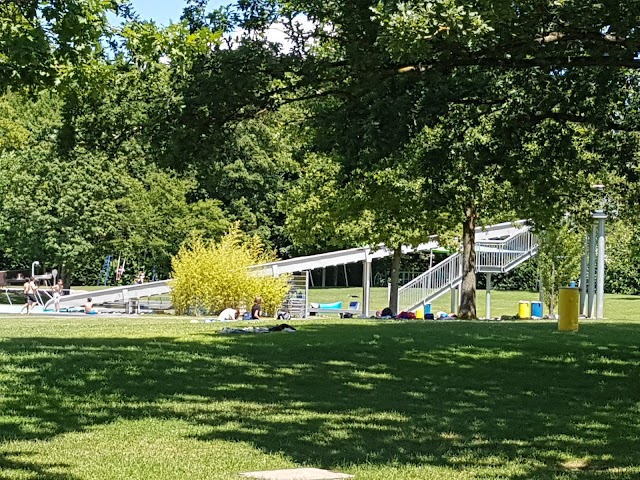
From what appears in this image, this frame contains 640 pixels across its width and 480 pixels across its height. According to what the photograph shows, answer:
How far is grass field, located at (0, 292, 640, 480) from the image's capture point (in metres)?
8.00

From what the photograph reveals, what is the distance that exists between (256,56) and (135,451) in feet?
22.6

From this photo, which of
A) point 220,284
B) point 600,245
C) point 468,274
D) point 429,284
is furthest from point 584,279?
point 220,284

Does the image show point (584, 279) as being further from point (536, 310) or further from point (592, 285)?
point (536, 310)

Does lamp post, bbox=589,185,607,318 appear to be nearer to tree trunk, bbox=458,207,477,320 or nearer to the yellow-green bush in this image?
tree trunk, bbox=458,207,477,320

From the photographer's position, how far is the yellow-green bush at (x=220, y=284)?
33125mm

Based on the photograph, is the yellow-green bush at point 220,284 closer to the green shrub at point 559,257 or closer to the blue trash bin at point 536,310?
the blue trash bin at point 536,310

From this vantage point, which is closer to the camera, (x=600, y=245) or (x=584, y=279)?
(x=600, y=245)

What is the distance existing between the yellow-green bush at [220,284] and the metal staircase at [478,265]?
23.2 feet

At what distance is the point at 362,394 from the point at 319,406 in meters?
1.13

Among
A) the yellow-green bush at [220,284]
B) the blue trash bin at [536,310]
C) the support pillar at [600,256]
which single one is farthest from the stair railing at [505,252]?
the yellow-green bush at [220,284]

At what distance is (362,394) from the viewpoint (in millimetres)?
12250

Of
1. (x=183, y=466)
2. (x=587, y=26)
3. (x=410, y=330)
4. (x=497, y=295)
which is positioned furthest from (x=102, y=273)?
(x=183, y=466)

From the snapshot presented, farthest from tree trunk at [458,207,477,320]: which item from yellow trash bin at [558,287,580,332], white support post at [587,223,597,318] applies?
yellow trash bin at [558,287,580,332]

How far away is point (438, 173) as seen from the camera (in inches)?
644
